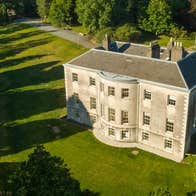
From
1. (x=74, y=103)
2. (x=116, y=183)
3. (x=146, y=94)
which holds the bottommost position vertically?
(x=116, y=183)

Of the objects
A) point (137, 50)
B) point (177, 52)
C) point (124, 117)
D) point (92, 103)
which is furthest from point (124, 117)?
point (137, 50)

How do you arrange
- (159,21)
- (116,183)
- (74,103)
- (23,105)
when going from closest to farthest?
1. (116,183)
2. (74,103)
3. (23,105)
4. (159,21)

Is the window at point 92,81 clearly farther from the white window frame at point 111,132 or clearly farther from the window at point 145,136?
the window at point 145,136

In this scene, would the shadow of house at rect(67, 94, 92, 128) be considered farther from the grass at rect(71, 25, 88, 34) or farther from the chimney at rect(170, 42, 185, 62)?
the grass at rect(71, 25, 88, 34)

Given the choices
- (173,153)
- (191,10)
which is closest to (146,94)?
(173,153)

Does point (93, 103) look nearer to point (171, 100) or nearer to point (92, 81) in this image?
point (92, 81)

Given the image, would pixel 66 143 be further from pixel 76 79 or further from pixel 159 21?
pixel 159 21

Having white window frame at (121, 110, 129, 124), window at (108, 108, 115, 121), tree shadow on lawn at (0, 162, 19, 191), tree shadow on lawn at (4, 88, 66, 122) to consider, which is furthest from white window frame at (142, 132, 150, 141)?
tree shadow on lawn at (4, 88, 66, 122)
